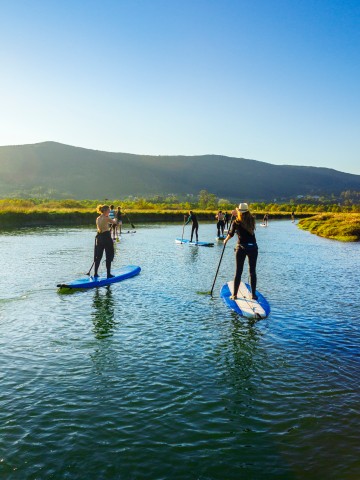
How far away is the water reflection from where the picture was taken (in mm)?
11617

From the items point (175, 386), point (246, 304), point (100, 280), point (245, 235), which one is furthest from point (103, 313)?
point (175, 386)

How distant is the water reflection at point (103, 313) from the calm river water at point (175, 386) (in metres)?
0.06

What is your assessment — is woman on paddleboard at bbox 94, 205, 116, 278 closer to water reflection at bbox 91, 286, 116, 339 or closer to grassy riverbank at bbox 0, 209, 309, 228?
water reflection at bbox 91, 286, 116, 339

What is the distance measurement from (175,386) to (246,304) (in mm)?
6081

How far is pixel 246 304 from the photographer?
1381 cm

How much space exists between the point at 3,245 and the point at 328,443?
32.2m

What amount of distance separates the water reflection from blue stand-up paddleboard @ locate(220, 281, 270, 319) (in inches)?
151

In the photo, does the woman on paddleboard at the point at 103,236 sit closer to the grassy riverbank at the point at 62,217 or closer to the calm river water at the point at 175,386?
the calm river water at the point at 175,386

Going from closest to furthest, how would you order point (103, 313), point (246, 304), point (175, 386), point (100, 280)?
1. point (175, 386)
2. point (103, 313)
3. point (246, 304)
4. point (100, 280)

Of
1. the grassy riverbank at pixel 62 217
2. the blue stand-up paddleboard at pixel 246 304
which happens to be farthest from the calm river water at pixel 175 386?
the grassy riverbank at pixel 62 217

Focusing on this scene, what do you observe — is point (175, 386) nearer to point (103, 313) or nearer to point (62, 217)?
point (103, 313)

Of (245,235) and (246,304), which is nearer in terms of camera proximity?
(245,235)

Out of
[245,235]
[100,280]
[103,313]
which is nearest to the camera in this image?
[103,313]

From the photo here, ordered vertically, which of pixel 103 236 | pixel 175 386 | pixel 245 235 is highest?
pixel 245 235
